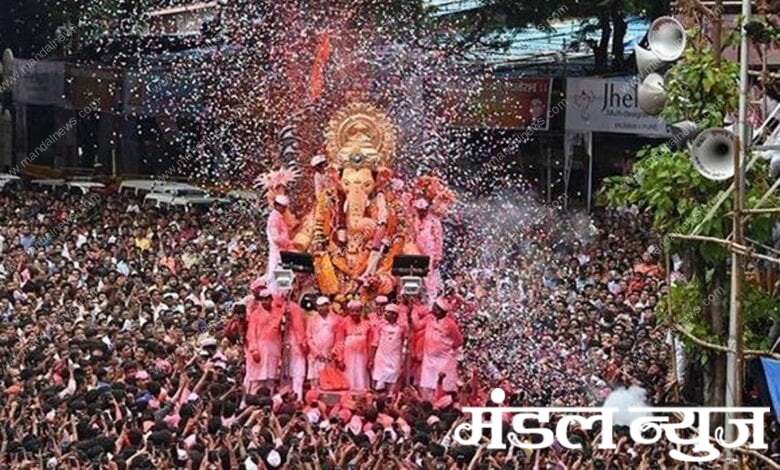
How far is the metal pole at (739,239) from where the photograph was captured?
27.4 feet

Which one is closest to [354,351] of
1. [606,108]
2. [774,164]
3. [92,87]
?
[774,164]

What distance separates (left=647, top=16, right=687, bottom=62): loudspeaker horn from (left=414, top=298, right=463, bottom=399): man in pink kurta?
239cm

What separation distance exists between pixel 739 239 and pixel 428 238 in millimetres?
3104

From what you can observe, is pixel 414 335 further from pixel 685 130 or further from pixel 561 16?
pixel 561 16

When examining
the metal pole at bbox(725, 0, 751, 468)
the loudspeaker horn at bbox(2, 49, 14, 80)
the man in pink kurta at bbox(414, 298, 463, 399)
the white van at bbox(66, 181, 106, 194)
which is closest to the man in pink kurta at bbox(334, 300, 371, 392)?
the man in pink kurta at bbox(414, 298, 463, 399)

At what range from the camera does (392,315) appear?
10.5 metres

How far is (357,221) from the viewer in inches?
435

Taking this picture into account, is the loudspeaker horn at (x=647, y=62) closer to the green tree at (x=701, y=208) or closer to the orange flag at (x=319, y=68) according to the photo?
the green tree at (x=701, y=208)

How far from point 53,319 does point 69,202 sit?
650 cm

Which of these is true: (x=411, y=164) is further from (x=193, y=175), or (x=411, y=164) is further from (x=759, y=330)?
(x=193, y=175)

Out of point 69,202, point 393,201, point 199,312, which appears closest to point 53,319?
point 199,312

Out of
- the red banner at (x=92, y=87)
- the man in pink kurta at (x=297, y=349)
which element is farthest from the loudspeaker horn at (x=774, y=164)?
the red banner at (x=92, y=87)

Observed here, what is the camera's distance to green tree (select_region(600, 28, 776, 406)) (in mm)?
9359

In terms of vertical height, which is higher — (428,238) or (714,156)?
(714,156)
